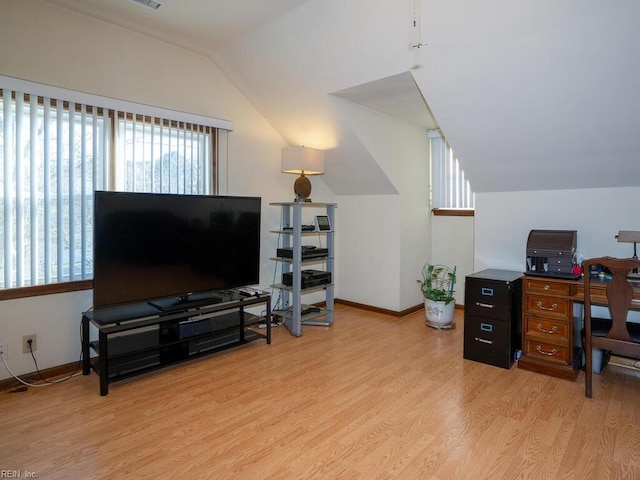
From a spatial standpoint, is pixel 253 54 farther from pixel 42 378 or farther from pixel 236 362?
pixel 42 378

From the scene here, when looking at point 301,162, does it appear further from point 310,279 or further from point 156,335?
point 156,335

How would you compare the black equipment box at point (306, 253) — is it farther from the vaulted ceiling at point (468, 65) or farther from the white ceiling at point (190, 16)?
the white ceiling at point (190, 16)

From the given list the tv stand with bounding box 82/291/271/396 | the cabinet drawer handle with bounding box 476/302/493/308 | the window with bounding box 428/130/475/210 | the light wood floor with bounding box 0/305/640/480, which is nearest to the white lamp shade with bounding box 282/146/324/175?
the tv stand with bounding box 82/291/271/396

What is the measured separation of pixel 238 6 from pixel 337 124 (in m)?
1.38

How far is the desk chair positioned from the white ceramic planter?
154 cm

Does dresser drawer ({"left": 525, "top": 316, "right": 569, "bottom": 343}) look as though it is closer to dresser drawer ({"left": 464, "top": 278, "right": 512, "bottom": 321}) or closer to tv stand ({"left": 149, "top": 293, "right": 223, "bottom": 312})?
dresser drawer ({"left": 464, "top": 278, "right": 512, "bottom": 321})

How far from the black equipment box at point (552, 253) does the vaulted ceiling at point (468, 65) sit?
0.51m

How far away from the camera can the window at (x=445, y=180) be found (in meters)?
4.64

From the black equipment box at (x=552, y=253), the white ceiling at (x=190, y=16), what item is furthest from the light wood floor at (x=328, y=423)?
the white ceiling at (x=190, y=16)

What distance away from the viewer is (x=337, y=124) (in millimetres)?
3770

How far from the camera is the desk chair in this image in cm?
231

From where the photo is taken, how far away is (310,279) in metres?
3.86

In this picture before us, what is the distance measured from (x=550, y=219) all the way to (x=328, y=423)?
2.57 m

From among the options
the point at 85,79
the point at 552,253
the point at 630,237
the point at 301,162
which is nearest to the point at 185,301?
the point at 301,162
